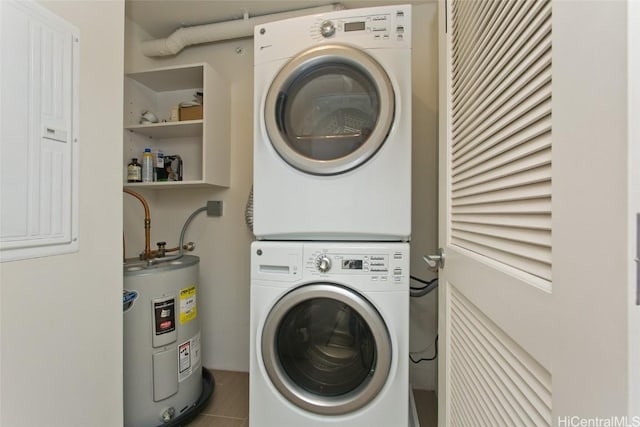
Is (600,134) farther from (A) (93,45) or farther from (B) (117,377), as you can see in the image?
(B) (117,377)

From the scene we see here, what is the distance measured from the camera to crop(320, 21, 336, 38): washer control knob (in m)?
1.09

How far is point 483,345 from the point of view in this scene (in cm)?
59

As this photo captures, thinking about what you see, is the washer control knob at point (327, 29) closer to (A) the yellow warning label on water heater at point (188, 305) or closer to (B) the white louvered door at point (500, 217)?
(B) the white louvered door at point (500, 217)

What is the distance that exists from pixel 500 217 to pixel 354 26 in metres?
0.95

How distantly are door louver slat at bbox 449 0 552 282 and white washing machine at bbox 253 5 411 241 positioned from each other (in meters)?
0.29

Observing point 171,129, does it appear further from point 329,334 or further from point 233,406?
point 233,406

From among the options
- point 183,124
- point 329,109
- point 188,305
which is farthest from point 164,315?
point 329,109

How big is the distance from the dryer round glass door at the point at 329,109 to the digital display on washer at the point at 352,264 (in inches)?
13.7

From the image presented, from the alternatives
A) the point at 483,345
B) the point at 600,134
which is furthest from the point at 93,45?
the point at 483,345

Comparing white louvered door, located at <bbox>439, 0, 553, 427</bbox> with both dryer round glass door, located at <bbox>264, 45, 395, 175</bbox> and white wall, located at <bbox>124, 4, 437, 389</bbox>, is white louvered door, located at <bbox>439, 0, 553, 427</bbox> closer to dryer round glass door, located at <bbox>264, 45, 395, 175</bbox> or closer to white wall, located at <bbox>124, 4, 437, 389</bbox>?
dryer round glass door, located at <bbox>264, 45, 395, 175</bbox>

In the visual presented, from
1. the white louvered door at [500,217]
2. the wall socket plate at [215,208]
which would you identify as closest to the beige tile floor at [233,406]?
the white louvered door at [500,217]

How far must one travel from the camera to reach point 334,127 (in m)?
1.17

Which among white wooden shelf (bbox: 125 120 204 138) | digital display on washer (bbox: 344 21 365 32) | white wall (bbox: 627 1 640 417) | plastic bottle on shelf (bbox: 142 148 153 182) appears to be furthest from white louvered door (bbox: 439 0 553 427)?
plastic bottle on shelf (bbox: 142 148 153 182)

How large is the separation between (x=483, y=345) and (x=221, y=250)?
5.24ft
